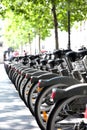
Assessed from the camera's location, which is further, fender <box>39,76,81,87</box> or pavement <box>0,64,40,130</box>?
pavement <box>0,64,40,130</box>

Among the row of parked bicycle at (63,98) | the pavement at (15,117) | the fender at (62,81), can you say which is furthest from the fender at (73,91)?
the pavement at (15,117)

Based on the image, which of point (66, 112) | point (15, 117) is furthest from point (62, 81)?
point (15, 117)

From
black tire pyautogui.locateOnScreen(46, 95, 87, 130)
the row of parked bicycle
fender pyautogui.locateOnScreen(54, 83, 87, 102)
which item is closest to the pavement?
the row of parked bicycle

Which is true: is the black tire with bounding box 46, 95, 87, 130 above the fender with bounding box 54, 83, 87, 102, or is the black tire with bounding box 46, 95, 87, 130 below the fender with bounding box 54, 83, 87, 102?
below

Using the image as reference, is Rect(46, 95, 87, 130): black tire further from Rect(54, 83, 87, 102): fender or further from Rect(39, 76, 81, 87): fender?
Rect(39, 76, 81, 87): fender

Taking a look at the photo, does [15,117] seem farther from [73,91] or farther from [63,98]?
[73,91]

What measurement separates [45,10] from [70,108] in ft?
50.6

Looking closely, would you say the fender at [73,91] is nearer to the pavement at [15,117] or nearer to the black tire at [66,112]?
the black tire at [66,112]

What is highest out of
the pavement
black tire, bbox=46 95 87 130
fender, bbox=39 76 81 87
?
fender, bbox=39 76 81 87

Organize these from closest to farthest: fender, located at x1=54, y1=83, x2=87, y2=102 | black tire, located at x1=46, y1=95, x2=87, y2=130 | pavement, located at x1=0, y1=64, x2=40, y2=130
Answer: fender, located at x1=54, y1=83, x2=87, y2=102, black tire, located at x1=46, y1=95, x2=87, y2=130, pavement, located at x1=0, y1=64, x2=40, y2=130

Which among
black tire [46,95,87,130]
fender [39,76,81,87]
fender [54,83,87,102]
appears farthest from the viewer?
fender [39,76,81,87]

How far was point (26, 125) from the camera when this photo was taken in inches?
279

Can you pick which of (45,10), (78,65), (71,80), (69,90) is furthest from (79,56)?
(45,10)

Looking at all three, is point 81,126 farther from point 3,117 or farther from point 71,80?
point 3,117
